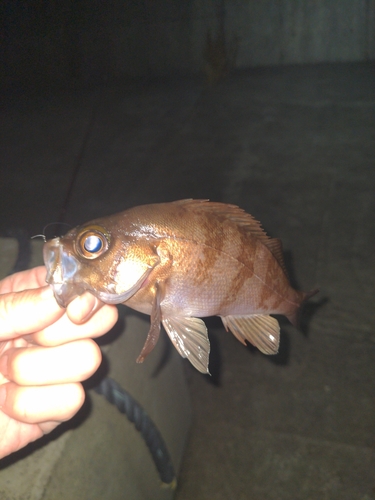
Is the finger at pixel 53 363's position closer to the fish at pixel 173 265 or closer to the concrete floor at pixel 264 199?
the fish at pixel 173 265

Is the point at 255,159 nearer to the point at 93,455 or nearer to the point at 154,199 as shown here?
the point at 154,199

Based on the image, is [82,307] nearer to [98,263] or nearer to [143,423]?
[98,263]

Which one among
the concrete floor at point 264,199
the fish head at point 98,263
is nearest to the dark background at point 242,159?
the concrete floor at point 264,199

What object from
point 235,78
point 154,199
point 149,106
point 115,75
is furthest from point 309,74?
point 154,199

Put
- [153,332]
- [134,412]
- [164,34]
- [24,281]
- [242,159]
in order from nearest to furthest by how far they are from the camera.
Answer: [153,332], [24,281], [134,412], [242,159], [164,34]

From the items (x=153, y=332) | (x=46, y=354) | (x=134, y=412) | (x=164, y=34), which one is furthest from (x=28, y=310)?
(x=164, y=34)

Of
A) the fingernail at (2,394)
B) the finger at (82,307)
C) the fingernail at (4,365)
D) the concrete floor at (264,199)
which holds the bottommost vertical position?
the concrete floor at (264,199)
